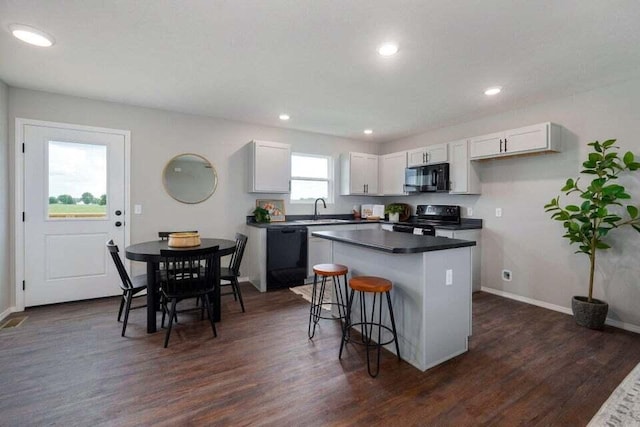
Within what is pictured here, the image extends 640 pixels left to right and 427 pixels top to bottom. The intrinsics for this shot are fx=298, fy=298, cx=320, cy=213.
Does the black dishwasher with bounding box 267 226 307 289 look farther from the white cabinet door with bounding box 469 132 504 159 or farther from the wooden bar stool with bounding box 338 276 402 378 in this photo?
the white cabinet door with bounding box 469 132 504 159

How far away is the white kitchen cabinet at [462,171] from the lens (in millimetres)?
4188

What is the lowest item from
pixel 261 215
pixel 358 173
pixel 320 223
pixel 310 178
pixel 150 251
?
pixel 150 251

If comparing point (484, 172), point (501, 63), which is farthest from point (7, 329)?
point (484, 172)

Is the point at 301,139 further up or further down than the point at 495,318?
further up

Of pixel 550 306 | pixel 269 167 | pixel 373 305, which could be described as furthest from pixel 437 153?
pixel 373 305

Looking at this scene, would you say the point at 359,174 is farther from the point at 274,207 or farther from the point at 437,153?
the point at 274,207

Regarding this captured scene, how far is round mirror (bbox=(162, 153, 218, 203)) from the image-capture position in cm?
415

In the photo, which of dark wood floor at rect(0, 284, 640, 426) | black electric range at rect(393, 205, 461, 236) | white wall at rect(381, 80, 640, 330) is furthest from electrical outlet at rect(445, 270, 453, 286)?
white wall at rect(381, 80, 640, 330)

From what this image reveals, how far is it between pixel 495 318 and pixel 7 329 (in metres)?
4.92

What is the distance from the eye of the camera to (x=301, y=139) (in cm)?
519

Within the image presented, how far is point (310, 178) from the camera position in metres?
5.34

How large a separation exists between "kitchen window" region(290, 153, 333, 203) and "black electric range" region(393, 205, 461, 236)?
4.91 feet

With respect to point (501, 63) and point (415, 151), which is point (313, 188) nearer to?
point (415, 151)

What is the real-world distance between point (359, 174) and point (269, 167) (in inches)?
69.0
